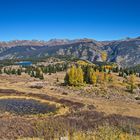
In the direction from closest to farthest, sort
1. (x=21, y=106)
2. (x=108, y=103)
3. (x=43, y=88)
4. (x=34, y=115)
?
(x=34, y=115), (x=21, y=106), (x=108, y=103), (x=43, y=88)

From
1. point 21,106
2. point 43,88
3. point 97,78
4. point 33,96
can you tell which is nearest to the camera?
point 21,106

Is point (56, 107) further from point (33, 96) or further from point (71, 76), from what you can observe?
point (71, 76)

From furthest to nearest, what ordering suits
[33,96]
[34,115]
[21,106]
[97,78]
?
[97,78] < [33,96] < [21,106] < [34,115]

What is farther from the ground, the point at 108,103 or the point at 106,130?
the point at 106,130

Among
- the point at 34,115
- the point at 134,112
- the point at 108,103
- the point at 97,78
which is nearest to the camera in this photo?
the point at 34,115

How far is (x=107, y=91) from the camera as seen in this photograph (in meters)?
89.8

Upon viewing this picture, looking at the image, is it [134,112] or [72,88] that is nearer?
[134,112]

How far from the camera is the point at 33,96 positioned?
81188mm

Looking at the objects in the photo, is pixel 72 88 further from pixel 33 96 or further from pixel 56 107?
pixel 56 107

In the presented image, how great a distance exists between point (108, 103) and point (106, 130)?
5638 centimetres

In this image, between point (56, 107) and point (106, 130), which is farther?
point (56, 107)

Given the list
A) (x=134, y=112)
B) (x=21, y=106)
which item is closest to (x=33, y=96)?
(x=21, y=106)

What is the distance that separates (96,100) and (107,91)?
16063mm

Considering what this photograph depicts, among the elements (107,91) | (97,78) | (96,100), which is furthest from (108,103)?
(97,78)
